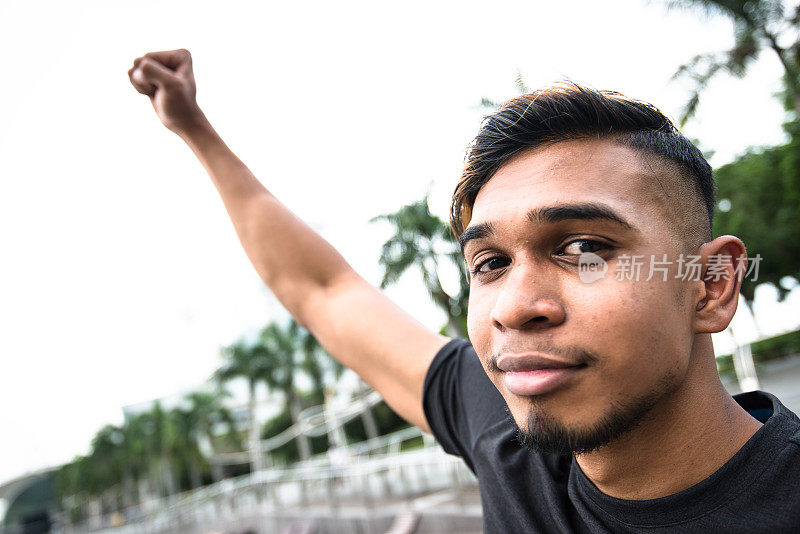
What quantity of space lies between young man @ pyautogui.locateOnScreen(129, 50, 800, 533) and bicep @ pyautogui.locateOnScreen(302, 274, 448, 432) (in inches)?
15.3

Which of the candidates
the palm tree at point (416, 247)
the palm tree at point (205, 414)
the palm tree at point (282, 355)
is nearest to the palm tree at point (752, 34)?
the palm tree at point (416, 247)

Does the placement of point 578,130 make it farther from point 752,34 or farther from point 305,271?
point 752,34

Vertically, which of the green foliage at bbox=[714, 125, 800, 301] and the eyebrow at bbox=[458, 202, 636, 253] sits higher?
the green foliage at bbox=[714, 125, 800, 301]

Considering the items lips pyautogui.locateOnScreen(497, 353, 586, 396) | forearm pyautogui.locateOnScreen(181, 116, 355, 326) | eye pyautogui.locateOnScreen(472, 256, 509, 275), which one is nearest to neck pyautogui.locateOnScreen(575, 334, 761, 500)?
lips pyautogui.locateOnScreen(497, 353, 586, 396)

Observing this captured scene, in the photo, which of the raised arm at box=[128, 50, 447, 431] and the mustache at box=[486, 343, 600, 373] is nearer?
the mustache at box=[486, 343, 600, 373]

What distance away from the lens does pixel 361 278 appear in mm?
A: 1963

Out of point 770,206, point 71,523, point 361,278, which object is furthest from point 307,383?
point 71,523

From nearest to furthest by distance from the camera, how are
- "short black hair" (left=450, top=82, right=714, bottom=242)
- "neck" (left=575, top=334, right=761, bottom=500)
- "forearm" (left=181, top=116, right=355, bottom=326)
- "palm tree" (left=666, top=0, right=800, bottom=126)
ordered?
"neck" (left=575, top=334, right=761, bottom=500), "short black hair" (left=450, top=82, right=714, bottom=242), "forearm" (left=181, top=116, right=355, bottom=326), "palm tree" (left=666, top=0, right=800, bottom=126)

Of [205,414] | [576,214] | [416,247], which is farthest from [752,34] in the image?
[205,414]

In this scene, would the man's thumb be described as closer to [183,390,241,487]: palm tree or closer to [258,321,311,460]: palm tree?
[258,321,311,460]: palm tree

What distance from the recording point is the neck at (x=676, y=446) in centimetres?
115

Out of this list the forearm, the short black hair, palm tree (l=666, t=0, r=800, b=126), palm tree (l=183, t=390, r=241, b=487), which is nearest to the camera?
the short black hair

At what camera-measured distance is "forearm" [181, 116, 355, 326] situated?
6.24ft

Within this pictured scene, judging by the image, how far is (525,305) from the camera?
1093 millimetres
